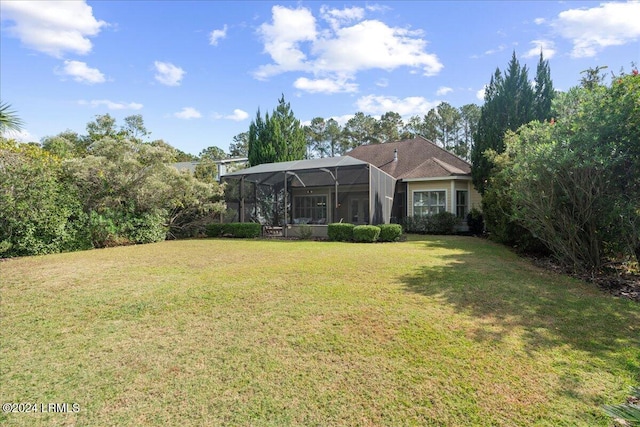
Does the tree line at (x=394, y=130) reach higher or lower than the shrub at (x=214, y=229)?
higher

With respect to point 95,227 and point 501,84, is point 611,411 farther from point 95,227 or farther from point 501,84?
point 501,84

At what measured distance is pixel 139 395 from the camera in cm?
268

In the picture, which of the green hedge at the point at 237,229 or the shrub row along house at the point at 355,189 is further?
the shrub row along house at the point at 355,189

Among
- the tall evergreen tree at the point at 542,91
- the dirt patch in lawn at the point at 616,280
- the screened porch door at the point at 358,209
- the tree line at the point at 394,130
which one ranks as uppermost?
the tree line at the point at 394,130

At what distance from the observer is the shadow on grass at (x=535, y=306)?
359cm

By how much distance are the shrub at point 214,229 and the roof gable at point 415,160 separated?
403 inches

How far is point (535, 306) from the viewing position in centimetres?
463

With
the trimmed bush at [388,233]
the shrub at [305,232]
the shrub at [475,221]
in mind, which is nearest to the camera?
the trimmed bush at [388,233]

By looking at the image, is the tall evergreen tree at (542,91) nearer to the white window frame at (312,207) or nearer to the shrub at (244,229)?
the white window frame at (312,207)

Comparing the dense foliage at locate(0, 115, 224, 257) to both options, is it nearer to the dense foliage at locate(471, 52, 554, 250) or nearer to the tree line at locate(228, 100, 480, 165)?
the dense foliage at locate(471, 52, 554, 250)

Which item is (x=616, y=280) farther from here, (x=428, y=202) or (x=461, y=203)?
(x=428, y=202)

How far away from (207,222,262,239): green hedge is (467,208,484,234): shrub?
35.3 ft

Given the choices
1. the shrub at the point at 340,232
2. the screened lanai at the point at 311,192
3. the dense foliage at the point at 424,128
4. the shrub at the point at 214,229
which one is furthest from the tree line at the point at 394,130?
the shrub at the point at 340,232

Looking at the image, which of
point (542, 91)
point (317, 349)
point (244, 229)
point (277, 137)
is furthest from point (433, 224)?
point (317, 349)
